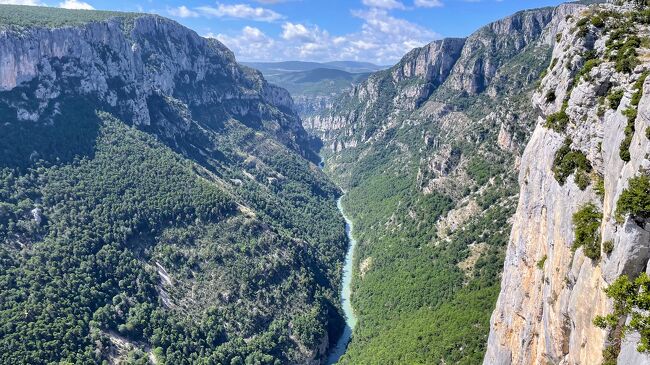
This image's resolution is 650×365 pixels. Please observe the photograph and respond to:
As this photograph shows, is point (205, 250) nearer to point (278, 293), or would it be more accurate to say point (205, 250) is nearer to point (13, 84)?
point (278, 293)

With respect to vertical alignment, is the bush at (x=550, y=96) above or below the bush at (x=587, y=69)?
below

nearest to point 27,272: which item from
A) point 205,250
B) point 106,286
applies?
point 106,286

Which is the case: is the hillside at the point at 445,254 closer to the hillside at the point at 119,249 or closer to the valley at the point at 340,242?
the valley at the point at 340,242

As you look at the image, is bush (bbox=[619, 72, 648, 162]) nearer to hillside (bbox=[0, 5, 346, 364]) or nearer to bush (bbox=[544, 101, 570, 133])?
bush (bbox=[544, 101, 570, 133])

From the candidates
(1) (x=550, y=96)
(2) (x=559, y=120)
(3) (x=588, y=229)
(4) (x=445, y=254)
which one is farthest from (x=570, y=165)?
(4) (x=445, y=254)

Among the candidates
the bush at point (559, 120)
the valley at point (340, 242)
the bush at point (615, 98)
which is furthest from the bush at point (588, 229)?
the bush at point (559, 120)

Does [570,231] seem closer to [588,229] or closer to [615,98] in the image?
[588,229]

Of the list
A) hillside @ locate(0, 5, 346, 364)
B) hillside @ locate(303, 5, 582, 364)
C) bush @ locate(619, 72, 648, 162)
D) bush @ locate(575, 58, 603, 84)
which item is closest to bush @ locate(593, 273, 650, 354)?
bush @ locate(619, 72, 648, 162)
